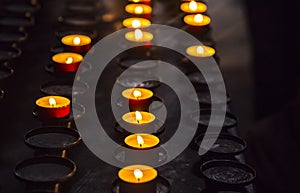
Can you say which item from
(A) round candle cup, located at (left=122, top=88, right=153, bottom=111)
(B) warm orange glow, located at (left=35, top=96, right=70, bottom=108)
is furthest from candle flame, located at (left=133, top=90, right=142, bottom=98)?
(B) warm orange glow, located at (left=35, top=96, right=70, bottom=108)

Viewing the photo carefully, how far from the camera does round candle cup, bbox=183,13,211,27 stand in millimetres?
3104

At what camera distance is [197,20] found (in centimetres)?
311

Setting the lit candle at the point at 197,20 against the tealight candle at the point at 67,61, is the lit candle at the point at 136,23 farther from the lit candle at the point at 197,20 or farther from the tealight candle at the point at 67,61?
the tealight candle at the point at 67,61

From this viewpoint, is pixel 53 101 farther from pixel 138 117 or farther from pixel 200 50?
pixel 200 50

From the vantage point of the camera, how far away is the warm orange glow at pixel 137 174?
6.21 ft

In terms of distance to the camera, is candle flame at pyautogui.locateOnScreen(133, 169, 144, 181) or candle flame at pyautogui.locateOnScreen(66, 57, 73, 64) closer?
candle flame at pyautogui.locateOnScreen(133, 169, 144, 181)

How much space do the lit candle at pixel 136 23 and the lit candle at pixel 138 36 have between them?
0.04m

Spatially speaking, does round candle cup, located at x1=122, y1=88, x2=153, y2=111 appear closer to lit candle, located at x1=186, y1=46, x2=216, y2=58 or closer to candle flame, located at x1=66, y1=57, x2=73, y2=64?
candle flame, located at x1=66, y1=57, x2=73, y2=64

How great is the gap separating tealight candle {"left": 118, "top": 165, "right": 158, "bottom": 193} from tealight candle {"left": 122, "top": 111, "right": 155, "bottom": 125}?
32cm

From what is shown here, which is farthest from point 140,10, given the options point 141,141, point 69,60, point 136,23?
point 141,141

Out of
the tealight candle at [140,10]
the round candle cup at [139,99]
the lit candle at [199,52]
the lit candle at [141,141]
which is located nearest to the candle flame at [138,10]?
the tealight candle at [140,10]

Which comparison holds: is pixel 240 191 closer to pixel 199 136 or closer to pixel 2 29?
pixel 199 136

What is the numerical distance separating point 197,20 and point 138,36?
37 cm

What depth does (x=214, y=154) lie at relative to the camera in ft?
A: 7.48
